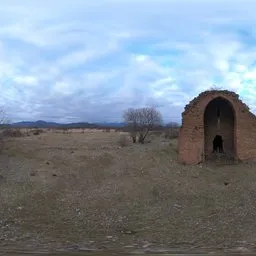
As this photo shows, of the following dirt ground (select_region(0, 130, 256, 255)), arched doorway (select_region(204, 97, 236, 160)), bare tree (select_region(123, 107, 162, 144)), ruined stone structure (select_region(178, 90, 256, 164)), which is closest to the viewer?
dirt ground (select_region(0, 130, 256, 255))

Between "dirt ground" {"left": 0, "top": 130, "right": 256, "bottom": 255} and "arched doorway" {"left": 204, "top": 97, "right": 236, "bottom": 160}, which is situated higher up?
"arched doorway" {"left": 204, "top": 97, "right": 236, "bottom": 160}

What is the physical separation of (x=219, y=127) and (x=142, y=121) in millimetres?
17937

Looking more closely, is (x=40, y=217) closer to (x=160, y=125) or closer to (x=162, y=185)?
(x=162, y=185)

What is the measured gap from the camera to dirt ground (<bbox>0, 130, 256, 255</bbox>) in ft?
65.2

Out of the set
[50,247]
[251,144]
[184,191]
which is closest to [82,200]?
[184,191]

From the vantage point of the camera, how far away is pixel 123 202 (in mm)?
25094

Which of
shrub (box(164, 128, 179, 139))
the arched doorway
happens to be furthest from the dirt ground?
shrub (box(164, 128, 179, 139))

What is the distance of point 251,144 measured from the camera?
32.5 m

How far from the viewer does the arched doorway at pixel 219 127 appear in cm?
3453

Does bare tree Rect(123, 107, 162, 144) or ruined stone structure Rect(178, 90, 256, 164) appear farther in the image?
bare tree Rect(123, 107, 162, 144)

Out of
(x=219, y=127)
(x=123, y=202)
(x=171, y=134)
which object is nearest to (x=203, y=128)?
(x=219, y=127)

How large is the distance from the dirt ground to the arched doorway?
2400 mm

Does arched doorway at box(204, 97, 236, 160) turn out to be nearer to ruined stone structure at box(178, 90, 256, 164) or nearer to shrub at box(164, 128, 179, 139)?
ruined stone structure at box(178, 90, 256, 164)

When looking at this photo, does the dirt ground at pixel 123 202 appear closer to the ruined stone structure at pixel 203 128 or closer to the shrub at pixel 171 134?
the ruined stone structure at pixel 203 128
